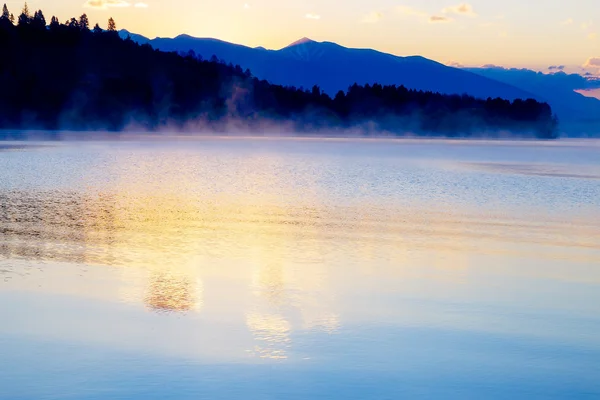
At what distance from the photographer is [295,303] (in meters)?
12.2

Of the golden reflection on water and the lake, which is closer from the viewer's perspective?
the lake

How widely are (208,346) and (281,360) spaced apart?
3.28 ft

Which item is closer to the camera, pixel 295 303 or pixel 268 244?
pixel 295 303

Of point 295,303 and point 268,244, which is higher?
point 295,303

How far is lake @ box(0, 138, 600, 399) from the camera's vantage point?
8.84 m

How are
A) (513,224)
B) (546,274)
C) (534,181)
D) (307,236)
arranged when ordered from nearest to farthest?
(546,274), (307,236), (513,224), (534,181)

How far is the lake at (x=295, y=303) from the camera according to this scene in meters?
8.84

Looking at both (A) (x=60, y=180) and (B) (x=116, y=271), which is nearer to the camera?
(B) (x=116, y=271)

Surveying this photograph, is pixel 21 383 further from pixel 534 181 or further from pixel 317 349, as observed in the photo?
pixel 534 181

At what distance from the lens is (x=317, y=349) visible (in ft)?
32.3

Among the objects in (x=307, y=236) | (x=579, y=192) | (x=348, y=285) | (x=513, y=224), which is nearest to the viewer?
(x=348, y=285)

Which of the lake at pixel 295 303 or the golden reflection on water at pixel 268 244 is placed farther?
the golden reflection on water at pixel 268 244

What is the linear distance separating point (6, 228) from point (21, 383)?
459 inches

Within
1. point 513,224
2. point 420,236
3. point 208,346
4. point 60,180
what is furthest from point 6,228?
point 60,180
